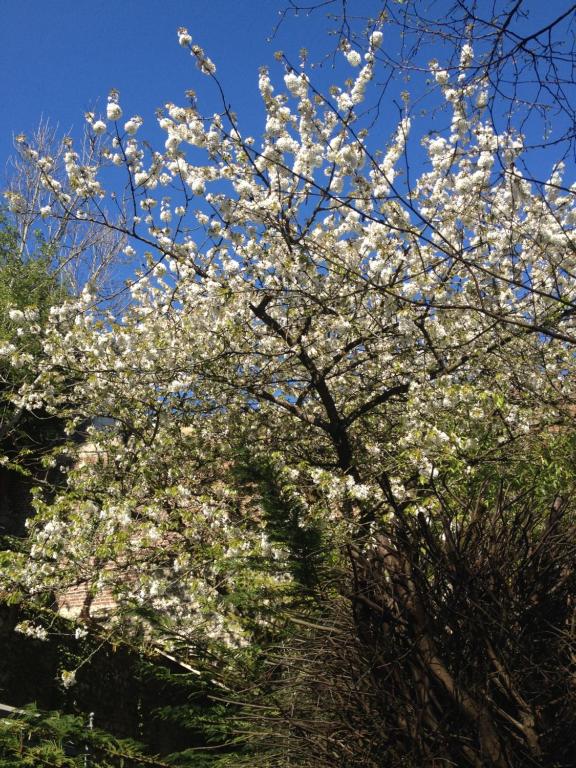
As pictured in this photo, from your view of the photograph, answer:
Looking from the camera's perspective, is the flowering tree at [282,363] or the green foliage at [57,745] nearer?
the green foliage at [57,745]

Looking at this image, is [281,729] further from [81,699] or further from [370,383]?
[370,383]

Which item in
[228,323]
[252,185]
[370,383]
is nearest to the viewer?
[252,185]

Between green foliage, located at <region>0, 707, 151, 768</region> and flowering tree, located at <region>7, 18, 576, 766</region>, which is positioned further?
flowering tree, located at <region>7, 18, 576, 766</region>

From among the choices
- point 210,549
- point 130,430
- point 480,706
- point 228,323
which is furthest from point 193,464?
point 480,706

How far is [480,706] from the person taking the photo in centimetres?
234

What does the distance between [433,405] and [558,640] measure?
5.05 meters

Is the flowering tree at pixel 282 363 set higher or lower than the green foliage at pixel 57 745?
higher

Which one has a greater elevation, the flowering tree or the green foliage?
the flowering tree

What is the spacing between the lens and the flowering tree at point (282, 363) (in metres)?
6.79

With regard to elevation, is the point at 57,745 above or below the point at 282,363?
below

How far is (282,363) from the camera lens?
878 centimetres

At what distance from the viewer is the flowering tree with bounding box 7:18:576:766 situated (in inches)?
267

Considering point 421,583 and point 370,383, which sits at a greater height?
point 370,383

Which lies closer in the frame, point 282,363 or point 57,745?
point 57,745
